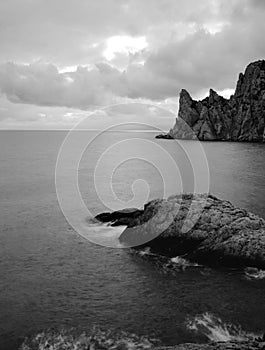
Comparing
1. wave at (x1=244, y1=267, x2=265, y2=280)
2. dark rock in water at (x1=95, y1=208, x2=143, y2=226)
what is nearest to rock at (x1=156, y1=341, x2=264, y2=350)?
wave at (x1=244, y1=267, x2=265, y2=280)

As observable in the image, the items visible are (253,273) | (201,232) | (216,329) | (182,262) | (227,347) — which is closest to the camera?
(227,347)

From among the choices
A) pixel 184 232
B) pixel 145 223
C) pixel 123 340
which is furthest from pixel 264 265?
pixel 123 340

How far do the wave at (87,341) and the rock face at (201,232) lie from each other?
12014 millimetres

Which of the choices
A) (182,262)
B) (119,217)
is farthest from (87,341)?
(119,217)

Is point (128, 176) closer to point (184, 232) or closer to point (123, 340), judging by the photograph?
point (184, 232)

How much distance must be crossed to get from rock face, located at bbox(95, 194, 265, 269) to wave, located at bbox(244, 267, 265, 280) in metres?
0.53

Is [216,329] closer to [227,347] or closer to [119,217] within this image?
[227,347]

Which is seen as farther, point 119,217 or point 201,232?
point 119,217

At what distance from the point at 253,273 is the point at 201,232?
6041 mm

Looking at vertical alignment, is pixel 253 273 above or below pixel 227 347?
below

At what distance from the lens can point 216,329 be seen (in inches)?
806

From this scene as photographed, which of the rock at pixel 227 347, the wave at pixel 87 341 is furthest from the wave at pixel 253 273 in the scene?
the rock at pixel 227 347

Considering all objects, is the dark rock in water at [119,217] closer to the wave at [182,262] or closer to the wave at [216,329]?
the wave at [182,262]

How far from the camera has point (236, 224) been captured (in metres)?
31.0
